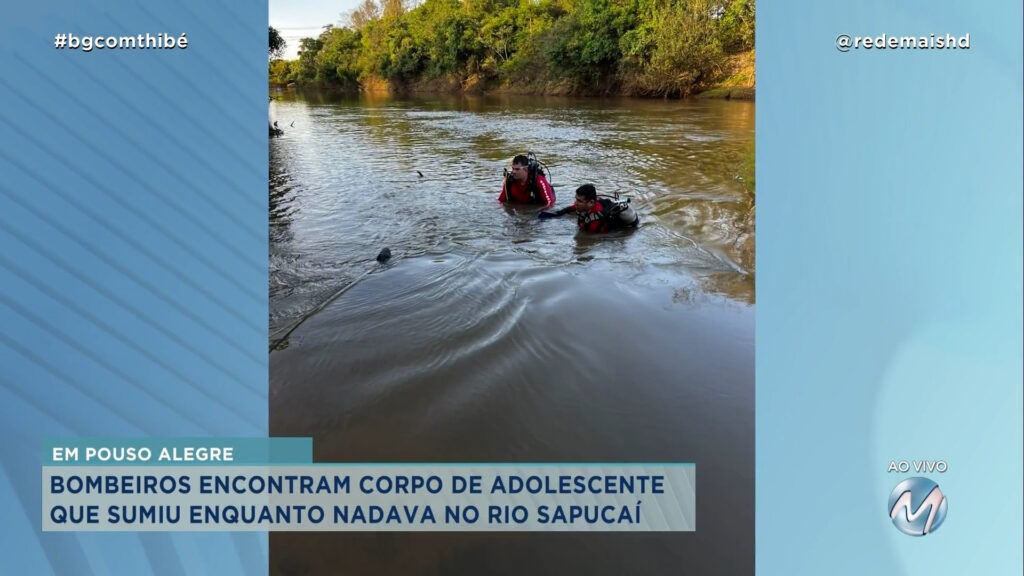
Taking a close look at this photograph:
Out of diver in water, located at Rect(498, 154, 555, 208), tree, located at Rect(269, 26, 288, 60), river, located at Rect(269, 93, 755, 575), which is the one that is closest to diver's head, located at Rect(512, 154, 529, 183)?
diver in water, located at Rect(498, 154, 555, 208)

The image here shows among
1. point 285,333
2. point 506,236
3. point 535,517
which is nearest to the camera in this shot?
point 535,517

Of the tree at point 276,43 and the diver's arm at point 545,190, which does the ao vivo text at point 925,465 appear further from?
the tree at point 276,43

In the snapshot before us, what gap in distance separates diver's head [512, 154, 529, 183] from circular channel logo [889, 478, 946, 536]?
18.8 ft

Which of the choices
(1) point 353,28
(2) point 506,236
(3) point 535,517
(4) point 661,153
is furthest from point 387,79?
(3) point 535,517

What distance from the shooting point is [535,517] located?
5.99 ft

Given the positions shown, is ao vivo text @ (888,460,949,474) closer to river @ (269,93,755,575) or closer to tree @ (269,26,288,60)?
river @ (269,93,755,575)

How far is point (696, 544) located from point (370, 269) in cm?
361

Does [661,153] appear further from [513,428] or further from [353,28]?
[353,28]

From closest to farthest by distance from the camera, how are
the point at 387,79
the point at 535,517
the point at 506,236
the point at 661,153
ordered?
the point at 535,517, the point at 506,236, the point at 661,153, the point at 387,79

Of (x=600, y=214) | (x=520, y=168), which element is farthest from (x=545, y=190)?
(x=600, y=214)

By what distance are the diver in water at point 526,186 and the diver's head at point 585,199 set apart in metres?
0.93

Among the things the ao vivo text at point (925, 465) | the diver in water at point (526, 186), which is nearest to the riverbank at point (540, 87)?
the diver in water at point (526, 186)

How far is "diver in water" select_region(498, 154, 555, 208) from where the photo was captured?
723cm

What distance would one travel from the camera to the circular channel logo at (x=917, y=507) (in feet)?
5.91
